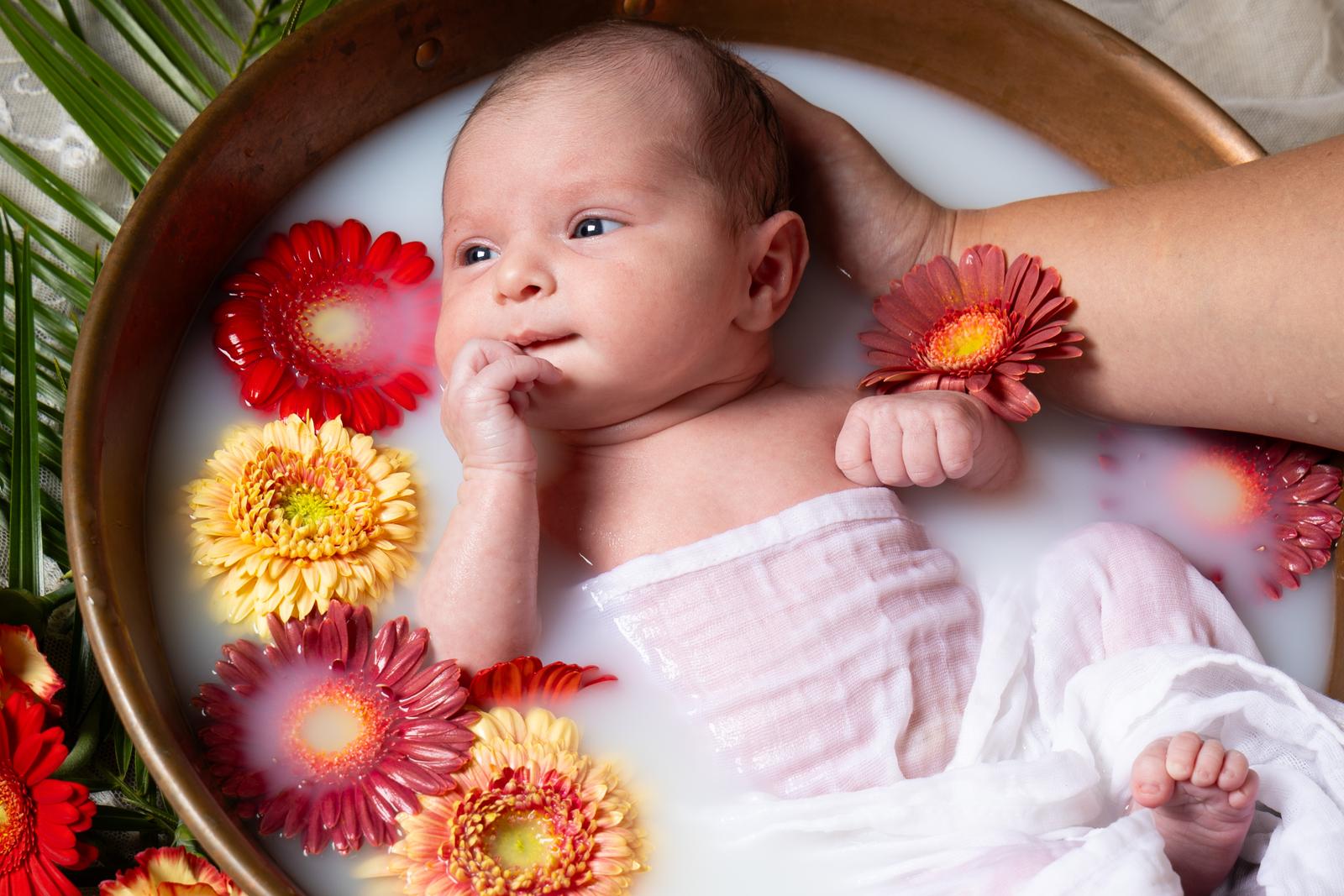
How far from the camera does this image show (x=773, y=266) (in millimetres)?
1196

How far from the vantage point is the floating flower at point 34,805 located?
98 centimetres

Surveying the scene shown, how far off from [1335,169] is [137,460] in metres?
1.07

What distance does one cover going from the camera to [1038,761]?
3.30 ft

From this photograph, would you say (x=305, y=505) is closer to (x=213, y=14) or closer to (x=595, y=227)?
(x=595, y=227)

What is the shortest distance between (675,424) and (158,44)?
76 centimetres

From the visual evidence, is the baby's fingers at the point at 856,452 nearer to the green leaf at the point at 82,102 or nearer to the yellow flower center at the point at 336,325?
the yellow flower center at the point at 336,325

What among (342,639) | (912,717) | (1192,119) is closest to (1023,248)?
(1192,119)

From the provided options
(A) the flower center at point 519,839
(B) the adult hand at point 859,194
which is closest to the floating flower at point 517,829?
(A) the flower center at point 519,839

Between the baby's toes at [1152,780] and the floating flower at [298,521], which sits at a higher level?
the floating flower at [298,521]

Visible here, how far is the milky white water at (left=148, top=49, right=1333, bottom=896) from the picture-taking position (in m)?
1.03

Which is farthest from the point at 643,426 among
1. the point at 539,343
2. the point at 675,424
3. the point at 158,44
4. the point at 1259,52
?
the point at 1259,52

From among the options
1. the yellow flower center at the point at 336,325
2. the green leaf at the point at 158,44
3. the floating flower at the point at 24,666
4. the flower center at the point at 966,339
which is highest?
the green leaf at the point at 158,44

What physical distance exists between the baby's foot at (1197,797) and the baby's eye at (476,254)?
2.27 feet

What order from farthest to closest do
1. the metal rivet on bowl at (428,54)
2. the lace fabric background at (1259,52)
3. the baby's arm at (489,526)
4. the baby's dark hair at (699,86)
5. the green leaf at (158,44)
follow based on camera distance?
the lace fabric background at (1259,52) < the green leaf at (158,44) < the metal rivet on bowl at (428,54) < the baby's dark hair at (699,86) < the baby's arm at (489,526)
